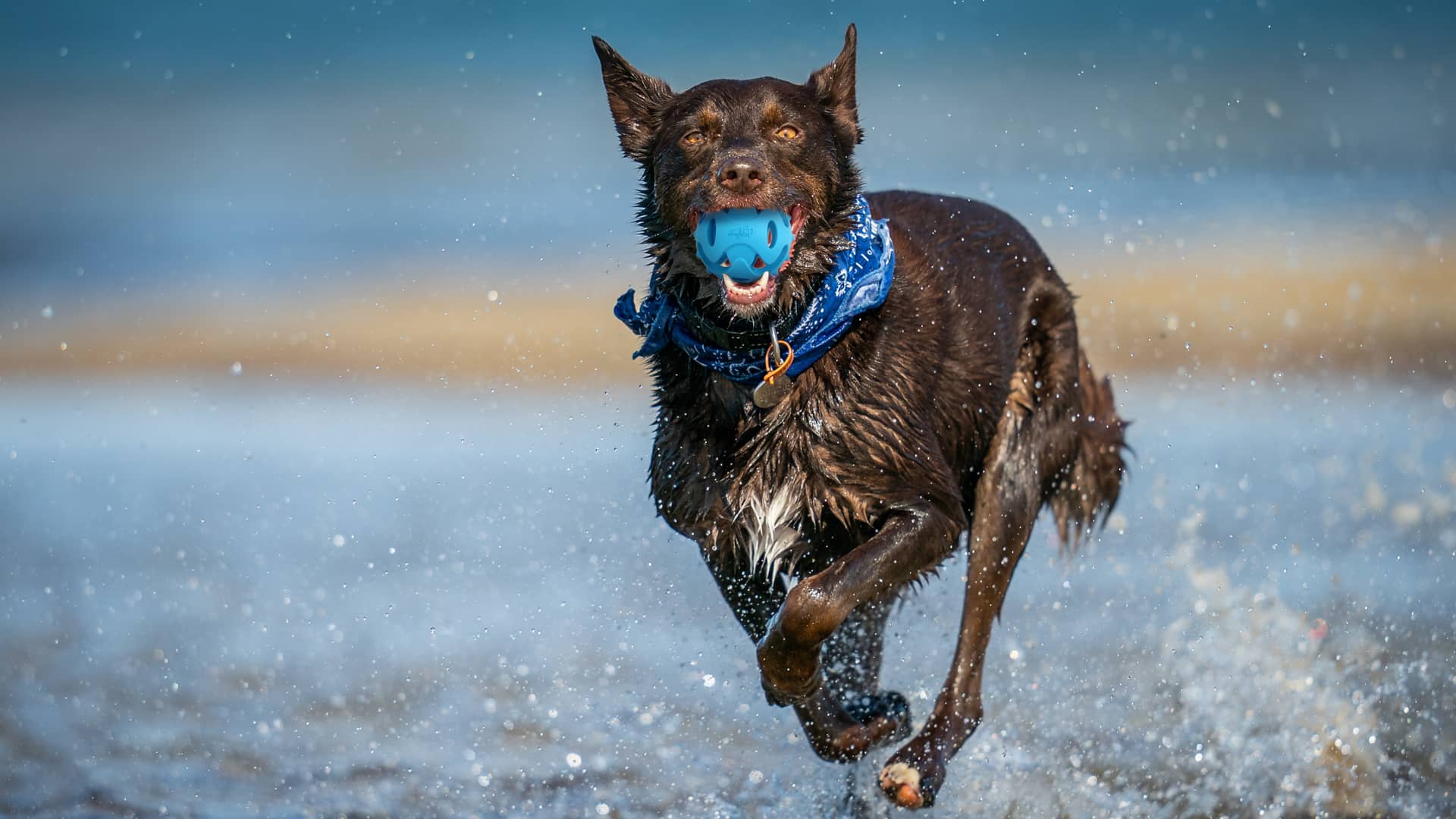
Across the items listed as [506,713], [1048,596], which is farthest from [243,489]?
[1048,596]

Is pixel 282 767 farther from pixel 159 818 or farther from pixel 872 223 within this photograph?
pixel 872 223

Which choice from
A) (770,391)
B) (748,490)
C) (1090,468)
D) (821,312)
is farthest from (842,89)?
(1090,468)

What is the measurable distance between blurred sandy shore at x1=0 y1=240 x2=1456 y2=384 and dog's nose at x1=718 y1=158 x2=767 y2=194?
8.15 meters

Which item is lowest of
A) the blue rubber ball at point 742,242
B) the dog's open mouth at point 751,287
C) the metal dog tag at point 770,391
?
the metal dog tag at point 770,391

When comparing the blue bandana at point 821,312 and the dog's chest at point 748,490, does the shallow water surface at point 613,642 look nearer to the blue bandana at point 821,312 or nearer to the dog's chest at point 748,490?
the dog's chest at point 748,490

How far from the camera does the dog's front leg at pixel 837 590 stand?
438cm

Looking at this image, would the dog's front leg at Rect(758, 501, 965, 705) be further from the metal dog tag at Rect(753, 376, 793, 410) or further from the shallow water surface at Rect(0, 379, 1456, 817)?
the shallow water surface at Rect(0, 379, 1456, 817)

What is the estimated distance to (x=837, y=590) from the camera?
4398mm

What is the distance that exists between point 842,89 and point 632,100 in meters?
0.63

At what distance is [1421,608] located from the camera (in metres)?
6.66

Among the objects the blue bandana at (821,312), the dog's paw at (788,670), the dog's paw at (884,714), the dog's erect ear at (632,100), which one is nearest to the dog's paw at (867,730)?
the dog's paw at (884,714)

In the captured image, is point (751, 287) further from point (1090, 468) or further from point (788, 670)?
point (1090, 468)

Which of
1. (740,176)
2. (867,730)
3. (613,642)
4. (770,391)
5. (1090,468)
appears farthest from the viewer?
(613,642)

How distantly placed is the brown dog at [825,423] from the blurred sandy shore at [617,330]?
711cm
